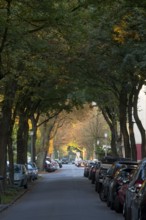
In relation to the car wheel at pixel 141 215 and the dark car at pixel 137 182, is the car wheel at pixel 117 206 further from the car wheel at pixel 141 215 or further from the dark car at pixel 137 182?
the car wheel at pixel 141 215

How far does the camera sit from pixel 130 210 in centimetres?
1292

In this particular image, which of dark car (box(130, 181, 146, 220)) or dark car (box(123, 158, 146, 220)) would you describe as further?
dark car (box(123, 158, 146, 220))

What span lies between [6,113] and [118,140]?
2301cm

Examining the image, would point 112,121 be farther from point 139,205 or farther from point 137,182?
point 139,205

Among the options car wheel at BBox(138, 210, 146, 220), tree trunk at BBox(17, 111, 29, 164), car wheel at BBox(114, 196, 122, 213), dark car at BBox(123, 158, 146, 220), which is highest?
tree trunk at BBox(17, 111, 29, 164)

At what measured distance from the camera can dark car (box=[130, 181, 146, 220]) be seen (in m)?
10.5

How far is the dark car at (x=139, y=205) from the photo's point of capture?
1053cm

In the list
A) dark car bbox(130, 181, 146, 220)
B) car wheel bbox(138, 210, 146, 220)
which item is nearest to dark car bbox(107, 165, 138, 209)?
Result: dark car bbox(130, 181, 146, 220)

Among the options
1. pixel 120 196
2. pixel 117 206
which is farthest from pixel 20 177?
pixel 120 196

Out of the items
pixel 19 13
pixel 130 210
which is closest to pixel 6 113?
pixel 19 13

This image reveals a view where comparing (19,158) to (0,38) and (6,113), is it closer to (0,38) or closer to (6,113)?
(6,113)

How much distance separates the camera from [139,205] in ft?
35.8

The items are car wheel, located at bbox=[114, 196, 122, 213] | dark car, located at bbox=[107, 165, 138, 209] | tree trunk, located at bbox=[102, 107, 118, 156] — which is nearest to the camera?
car wheel, located at bbox=[114, 196, 122, 213]

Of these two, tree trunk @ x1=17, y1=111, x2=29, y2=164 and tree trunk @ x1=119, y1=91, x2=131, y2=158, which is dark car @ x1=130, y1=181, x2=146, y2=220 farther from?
tree trunk @ x1=17, y1=111, x2=29, y2=164
